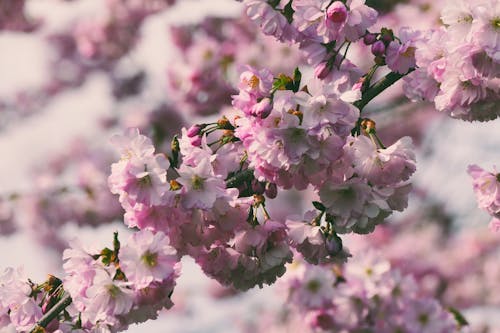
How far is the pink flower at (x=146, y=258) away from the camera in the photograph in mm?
2246

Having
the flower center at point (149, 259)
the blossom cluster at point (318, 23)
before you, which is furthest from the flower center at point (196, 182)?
the blossom cluster at point (318, 23)

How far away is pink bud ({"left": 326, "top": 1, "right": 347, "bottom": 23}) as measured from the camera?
2438mm

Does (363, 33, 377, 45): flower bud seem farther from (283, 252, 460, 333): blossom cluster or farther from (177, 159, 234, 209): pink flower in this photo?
(283, 252, 460, 333): blossom cluster

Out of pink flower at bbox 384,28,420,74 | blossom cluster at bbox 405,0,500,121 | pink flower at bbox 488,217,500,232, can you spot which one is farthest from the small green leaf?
pink flower at bbox 384,28,420,74

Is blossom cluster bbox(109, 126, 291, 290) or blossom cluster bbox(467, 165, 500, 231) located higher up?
blossom cluster bbox(109, 126, 291, 290)

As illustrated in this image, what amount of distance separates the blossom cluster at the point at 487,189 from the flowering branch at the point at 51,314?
148cm

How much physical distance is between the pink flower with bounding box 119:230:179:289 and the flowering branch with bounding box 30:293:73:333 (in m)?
0.29

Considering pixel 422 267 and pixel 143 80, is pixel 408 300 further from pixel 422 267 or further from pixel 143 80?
pixel 143 80

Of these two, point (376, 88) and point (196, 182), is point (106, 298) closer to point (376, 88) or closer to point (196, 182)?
point (196, 182)

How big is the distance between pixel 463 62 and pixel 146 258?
113 centimetres

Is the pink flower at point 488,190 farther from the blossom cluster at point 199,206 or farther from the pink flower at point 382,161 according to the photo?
the blossom cluster at point 199,206

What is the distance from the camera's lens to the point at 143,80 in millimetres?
8727

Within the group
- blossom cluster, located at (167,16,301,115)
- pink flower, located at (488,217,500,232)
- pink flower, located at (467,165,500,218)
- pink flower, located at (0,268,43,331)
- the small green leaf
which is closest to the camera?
pink flower, located at (0,268,43,331)

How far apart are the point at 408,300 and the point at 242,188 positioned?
6.87 ft
